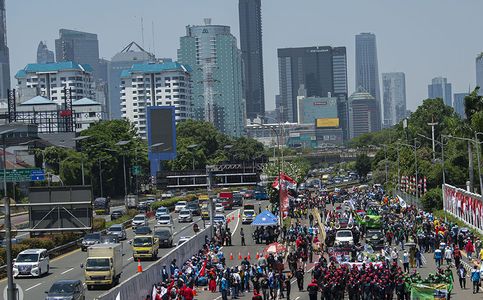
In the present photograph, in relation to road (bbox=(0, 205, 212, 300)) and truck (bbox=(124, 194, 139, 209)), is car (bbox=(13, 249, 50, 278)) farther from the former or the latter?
truck (bbox=(124, 194, 139, 209))

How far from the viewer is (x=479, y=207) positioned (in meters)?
61.4

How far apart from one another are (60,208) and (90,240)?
54.8 ft

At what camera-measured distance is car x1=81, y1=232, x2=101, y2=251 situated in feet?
197

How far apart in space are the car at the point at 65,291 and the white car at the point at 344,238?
19144 mm

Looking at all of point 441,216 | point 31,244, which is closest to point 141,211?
point 441,216

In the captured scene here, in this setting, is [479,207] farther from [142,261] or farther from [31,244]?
[31,244]

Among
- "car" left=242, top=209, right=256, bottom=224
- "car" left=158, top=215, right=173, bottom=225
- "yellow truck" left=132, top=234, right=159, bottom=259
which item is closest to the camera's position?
"yellow truck" left=132, top=234, right=159, bottom=259

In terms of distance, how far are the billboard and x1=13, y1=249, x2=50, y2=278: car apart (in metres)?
5.77

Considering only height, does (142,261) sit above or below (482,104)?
below

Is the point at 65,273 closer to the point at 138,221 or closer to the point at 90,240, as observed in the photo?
the point at 90,240

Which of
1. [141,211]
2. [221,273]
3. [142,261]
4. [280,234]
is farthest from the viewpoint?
[141,211]

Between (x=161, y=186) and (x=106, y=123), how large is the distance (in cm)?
2412

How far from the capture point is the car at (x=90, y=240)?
197 feet

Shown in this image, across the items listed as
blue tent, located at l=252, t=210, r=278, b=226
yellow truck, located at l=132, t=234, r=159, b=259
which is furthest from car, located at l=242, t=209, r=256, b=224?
yellow truck, located at l=132, t=234, r=159, b=259
